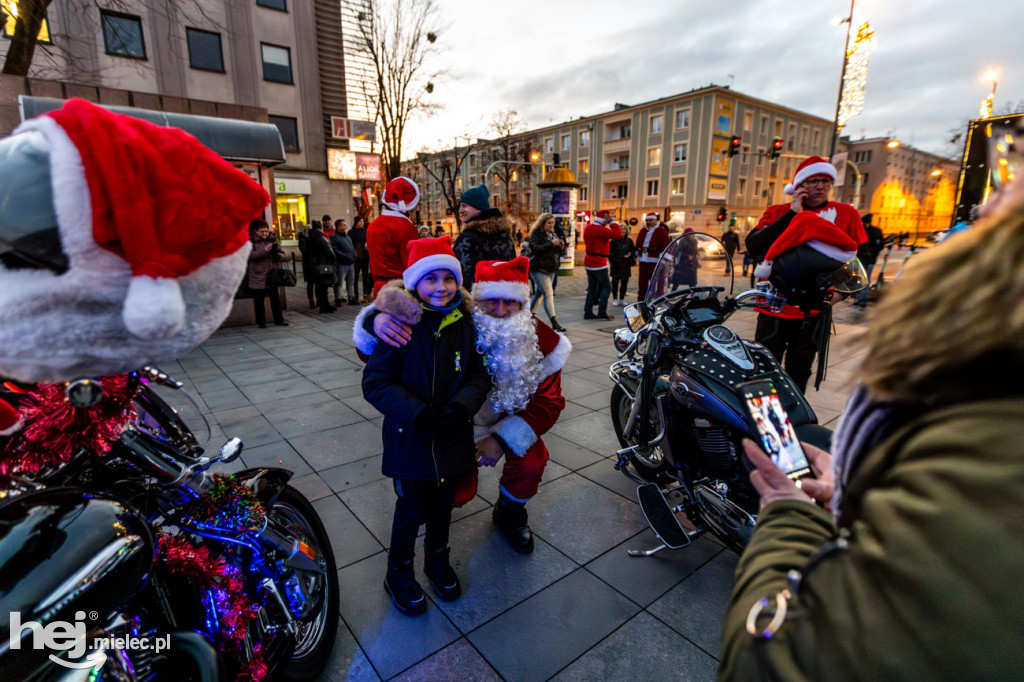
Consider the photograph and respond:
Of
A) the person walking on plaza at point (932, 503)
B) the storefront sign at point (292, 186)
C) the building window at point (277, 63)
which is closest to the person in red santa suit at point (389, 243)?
the person walking on plaza at point (932, 503)

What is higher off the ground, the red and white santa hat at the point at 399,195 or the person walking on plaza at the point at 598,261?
the red and white santa hat at the point at 399,195

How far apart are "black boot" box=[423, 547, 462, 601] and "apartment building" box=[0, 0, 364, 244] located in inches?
675

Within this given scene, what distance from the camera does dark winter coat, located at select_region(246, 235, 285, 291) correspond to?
26.0 ft

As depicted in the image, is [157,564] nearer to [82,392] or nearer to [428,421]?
[82,392]

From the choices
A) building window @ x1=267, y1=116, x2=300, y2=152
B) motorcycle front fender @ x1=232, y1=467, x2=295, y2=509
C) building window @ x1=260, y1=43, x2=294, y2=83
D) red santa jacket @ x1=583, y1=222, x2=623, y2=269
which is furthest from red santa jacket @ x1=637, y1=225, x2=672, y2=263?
building window @ x1=260, y1=43, x2=294, y2=83

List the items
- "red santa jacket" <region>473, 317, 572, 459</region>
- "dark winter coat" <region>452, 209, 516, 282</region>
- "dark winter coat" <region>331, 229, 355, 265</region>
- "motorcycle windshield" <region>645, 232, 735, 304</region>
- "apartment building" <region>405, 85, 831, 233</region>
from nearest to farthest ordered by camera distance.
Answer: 1. "red santa jacket" <region>473, 317, 572, 459</region>
2. "motorcycle windshield" <region>645, 232, 735, 304</region>
3. "dark winter coat" <region>452, 209, 516, 282</region>
4. "dark winter coat" <region>331, 229, 355, 265</region>
5. "apartment building" <region>405, 85, 831, 233</region>

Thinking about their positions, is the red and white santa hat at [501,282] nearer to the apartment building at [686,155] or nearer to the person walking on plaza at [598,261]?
the person walking on plaza at [598,261]

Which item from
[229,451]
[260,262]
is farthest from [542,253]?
[229,451]

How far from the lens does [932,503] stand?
54cm

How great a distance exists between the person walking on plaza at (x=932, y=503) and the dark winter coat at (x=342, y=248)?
10516mm

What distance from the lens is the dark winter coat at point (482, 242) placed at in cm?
400

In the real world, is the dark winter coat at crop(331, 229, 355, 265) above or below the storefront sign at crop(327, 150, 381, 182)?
below

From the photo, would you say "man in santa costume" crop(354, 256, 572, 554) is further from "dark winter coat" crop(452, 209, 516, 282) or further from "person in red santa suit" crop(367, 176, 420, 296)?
"person in red santa suit" crop(367, 176, 420, 296)

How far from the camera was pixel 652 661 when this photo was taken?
1981 mm
